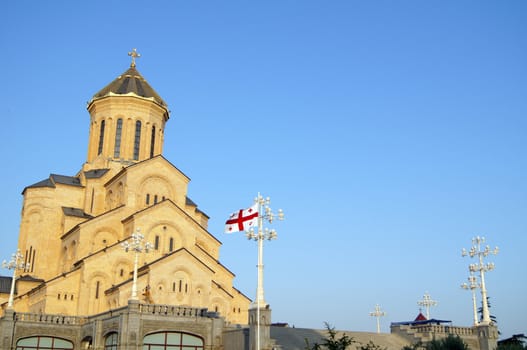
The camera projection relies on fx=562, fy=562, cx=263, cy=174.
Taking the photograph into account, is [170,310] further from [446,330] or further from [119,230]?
[446,330]

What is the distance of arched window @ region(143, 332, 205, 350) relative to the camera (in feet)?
89.0

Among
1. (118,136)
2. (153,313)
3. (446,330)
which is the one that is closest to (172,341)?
(153,313)

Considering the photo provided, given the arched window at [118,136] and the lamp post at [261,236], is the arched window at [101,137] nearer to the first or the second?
the arched window at [118,136]

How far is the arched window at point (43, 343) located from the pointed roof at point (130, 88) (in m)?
24.7

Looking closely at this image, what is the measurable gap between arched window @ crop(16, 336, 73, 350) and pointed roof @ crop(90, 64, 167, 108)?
24713 millimetres

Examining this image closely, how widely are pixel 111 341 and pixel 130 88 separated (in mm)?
28164

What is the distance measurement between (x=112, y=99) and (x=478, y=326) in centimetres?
3516

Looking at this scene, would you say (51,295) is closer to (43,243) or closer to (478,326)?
(43,243)

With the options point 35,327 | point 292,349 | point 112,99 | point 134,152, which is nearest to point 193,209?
point 134,152

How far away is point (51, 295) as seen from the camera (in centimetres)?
3850

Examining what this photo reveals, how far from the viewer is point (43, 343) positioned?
32031 millimetres

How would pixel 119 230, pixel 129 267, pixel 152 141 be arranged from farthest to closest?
1. pixel 152 141
2. pixel 119 230
3. pixel 129 267

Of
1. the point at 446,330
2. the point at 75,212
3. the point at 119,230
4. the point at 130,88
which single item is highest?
the point at 130,88

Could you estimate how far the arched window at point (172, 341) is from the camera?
27.1 meters
